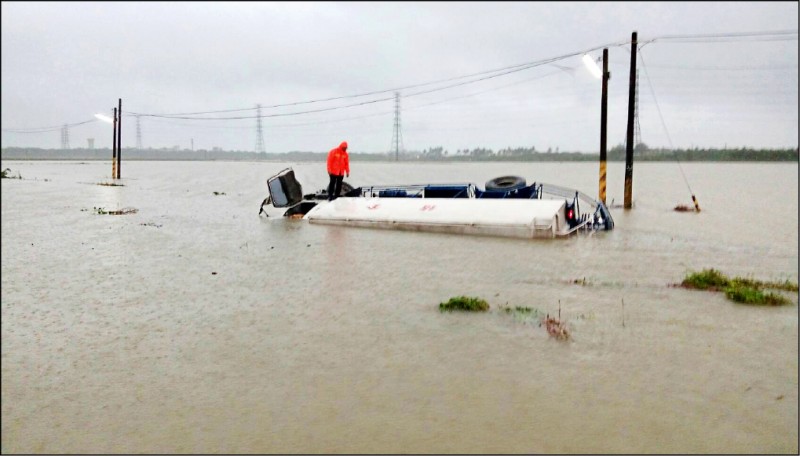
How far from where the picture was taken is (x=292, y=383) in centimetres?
593

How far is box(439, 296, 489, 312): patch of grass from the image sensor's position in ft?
28.0

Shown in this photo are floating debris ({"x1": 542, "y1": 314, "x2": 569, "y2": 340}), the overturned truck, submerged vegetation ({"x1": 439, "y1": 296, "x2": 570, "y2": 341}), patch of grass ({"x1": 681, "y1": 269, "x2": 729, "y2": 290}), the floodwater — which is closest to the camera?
the floodwater

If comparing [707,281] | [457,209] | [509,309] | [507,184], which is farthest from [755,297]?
[507,184]

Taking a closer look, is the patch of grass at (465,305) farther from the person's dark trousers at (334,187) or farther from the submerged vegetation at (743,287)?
the person's dark trousers at (334,187)

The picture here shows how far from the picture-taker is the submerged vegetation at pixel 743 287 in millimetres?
9078

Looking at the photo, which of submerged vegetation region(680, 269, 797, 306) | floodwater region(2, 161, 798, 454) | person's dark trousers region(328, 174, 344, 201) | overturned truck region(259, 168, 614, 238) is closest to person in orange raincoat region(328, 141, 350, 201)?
person's dark trousers region(328, 174, 344, 201)

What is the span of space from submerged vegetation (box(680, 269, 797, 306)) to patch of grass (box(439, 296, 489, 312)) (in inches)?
150

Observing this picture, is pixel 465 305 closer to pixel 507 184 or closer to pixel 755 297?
pixel 755 297

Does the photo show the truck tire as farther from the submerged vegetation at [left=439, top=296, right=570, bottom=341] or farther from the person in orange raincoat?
the submerged vegetation at [left=439, top=296, right=570, bottom=341]

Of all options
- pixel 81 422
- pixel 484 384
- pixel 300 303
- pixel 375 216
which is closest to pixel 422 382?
pixel 484 384

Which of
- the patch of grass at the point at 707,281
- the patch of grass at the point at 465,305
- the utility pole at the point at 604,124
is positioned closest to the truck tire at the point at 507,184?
the utility pole at the point at 604,124

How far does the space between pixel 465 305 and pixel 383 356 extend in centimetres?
216

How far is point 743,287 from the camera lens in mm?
9766

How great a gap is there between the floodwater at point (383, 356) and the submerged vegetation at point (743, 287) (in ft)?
0.93
